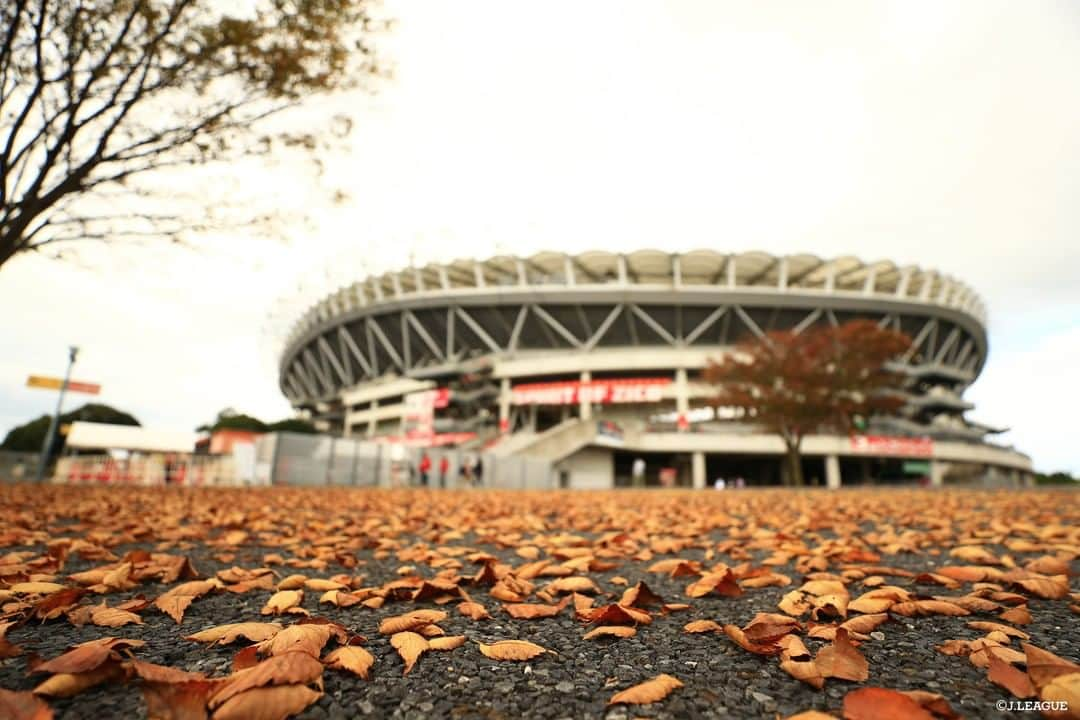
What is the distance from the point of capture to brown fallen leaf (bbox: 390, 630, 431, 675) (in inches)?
63.9

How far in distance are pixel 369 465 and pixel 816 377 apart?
17287 mm

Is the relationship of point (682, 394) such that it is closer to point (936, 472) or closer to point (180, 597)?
point (936, 472)

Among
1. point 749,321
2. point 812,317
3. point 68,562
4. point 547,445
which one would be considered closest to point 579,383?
point 547,445

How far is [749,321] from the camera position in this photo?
42.8 m

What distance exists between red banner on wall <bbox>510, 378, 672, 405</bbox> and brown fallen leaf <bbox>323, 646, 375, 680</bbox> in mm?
37375

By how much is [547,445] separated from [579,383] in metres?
8.21

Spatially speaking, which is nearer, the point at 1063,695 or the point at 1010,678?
the point at 1063,695

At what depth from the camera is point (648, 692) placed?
141 centimetres

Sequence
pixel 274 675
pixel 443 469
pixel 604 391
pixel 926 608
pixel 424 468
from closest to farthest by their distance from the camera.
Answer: pixel 274 675 → pixel 926 608 → pixel 424 468 → pixel 443 469 → pixel 604 391

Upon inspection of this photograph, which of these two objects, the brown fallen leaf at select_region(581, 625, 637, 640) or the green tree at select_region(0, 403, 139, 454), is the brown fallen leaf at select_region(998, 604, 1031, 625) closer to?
the brown fallen leaf at select_region(581, 625, 637, 640)

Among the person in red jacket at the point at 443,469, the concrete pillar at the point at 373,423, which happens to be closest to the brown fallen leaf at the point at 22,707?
the person in red jacket at the point at 443,469

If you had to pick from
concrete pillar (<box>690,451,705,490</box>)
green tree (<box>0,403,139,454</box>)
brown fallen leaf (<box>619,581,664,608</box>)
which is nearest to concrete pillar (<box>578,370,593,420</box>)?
concrete pillar (<box>690,451,705,490</box>)

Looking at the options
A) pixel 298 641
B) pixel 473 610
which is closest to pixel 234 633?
pixel 298 641

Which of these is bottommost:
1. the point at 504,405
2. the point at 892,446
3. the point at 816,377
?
the point at 892,446
